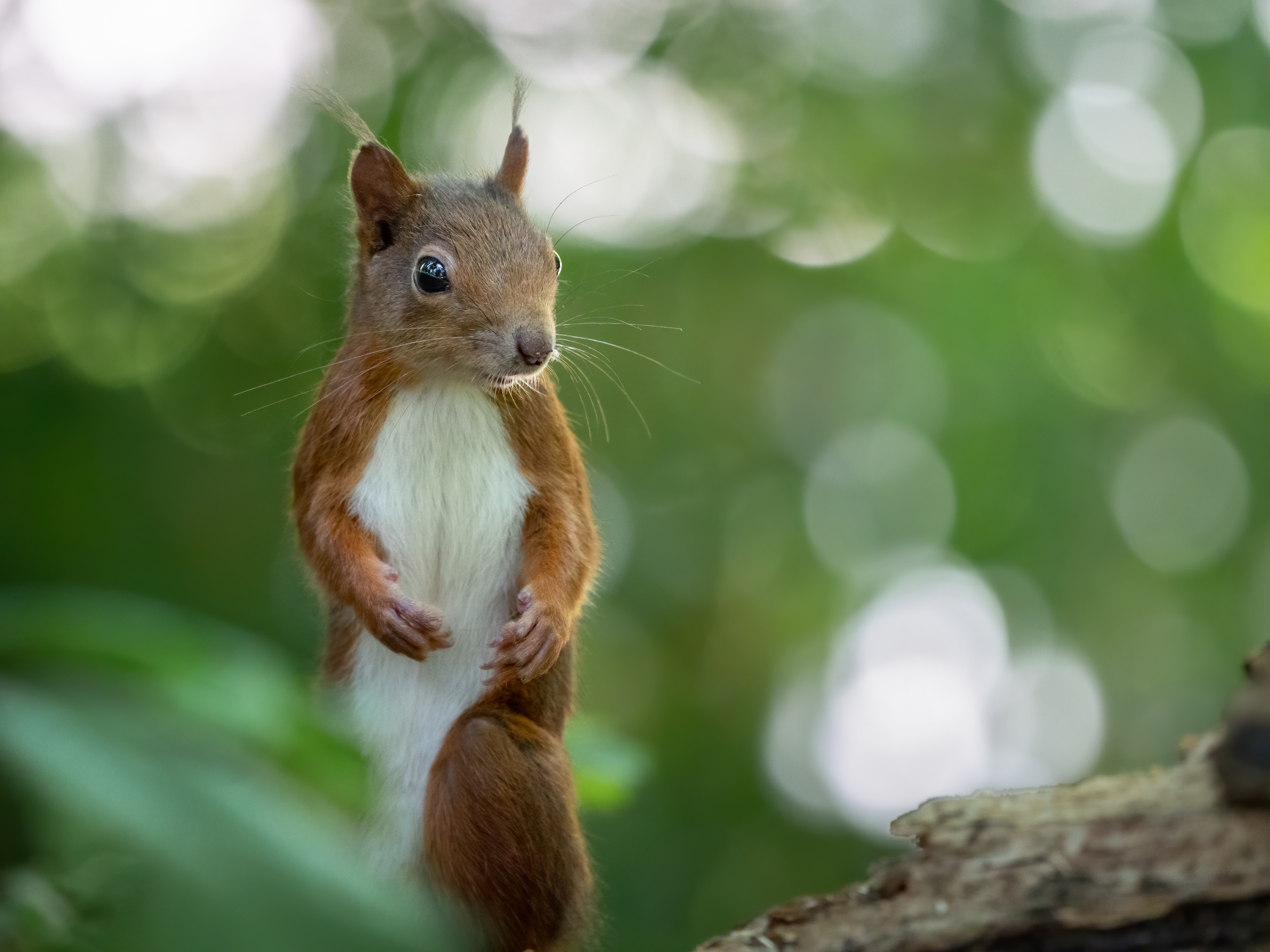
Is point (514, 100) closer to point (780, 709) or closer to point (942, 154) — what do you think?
point (942, 154)

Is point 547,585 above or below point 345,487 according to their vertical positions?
below

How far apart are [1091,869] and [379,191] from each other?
223 cm

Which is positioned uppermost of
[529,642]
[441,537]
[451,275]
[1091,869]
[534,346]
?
[451,275]

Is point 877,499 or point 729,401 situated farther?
point 877,499

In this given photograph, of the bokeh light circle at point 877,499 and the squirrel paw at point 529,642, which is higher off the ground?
the bokeh light circle at point 877,499

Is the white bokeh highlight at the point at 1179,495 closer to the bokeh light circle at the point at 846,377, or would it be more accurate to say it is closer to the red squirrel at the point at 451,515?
the bokeh light circle at the point at 846,377

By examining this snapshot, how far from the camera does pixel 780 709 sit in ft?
27.1

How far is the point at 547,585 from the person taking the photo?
8.55 ft

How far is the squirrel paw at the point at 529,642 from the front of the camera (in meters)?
2.46

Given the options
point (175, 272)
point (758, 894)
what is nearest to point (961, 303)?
point (758, 894)

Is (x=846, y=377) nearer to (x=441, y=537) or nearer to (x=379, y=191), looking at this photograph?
(x=379, y=191)

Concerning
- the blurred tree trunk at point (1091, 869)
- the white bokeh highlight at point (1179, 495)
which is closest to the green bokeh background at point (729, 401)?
the white bokeh highlight at point (1179, 495)

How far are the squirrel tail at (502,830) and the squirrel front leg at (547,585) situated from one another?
0.16 meters

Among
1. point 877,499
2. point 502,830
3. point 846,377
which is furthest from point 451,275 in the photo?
point 877,499
